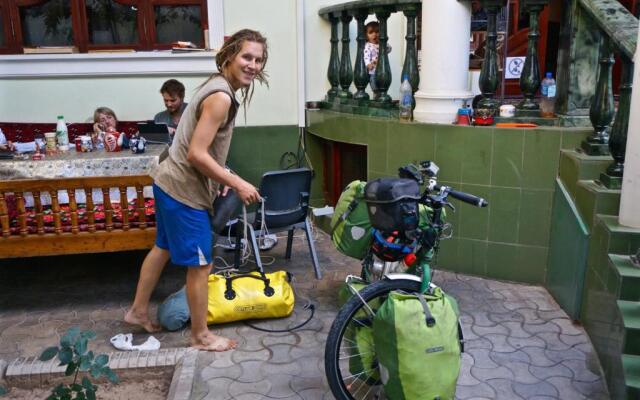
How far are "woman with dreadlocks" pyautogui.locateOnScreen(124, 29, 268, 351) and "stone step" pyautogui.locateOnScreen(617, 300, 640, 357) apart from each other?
189 centimetres

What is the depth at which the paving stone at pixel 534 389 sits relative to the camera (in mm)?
3234

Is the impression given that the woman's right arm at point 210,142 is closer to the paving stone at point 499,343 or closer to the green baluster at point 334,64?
the paving stone at point 499,343

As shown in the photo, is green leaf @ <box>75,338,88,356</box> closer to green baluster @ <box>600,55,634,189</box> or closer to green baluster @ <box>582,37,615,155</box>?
green baluster @ <box>600,55,634,189</box>

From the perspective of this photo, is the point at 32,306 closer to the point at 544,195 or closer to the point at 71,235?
the point at 71,235

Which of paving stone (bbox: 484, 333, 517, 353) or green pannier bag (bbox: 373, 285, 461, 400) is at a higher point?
green pannier bag (bbox: 373, 285, 461, 400)

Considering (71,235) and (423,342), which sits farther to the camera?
(71,235)

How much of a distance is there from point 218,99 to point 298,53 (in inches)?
126

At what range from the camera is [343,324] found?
2.97 metres

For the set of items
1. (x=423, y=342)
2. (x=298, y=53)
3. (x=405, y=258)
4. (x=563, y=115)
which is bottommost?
(x=423, y=342)

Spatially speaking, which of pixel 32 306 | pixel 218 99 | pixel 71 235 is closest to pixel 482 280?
pixel 218 99

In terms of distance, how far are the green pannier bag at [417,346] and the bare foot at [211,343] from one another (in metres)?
1.21

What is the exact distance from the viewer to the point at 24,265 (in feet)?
17.5

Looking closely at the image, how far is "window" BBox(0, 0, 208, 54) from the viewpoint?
246 inches

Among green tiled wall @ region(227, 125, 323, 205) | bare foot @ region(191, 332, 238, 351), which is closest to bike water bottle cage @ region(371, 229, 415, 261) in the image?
bare foot @ region(191, 332, 238, 351)
